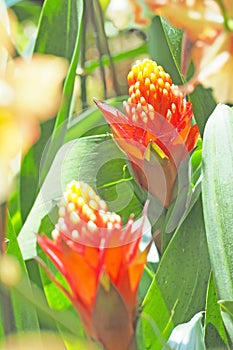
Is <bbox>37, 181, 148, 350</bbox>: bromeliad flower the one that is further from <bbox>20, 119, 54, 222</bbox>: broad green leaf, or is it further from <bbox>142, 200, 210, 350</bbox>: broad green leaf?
<bbox>20, 119, 54, 222</bbox>: broad green leaf

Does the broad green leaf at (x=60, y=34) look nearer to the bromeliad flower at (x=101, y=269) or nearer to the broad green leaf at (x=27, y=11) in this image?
the bromeliad flower at (x=101, y=269)

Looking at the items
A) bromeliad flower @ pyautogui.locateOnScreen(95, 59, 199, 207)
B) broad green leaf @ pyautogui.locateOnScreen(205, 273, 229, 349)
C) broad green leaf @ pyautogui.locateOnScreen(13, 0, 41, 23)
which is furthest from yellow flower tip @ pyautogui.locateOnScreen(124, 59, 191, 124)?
broad green leaf @ pyautogui.locateOnScreen(13, 0, 41, 23)

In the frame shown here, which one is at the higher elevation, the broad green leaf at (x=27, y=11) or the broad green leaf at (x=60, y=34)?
the broad green leaf at (x=27, y=11)

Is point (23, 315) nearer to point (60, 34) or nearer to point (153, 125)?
point (153, 125)

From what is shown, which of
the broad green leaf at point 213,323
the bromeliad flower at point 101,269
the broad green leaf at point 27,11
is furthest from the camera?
the broad green leaf at point 27,11

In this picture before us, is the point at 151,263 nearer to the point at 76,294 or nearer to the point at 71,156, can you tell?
the point at 71,156

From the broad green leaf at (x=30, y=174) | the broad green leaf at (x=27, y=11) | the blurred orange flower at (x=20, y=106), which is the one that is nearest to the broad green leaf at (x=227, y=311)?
the blurred orange flower at (x=20, y=106)
